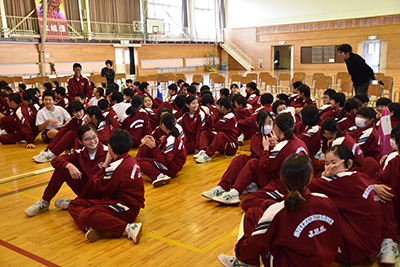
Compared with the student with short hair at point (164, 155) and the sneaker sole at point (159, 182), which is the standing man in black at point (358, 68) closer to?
the student with short hair at point (164, 155)

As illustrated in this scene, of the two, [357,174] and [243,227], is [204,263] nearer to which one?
[243,227]

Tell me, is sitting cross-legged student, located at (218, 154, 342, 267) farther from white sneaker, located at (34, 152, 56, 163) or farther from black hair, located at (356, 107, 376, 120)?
white sneaker, located at (34, 152, 56, 163)

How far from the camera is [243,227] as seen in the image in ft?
7.86

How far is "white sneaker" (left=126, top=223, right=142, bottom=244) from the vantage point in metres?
2.98

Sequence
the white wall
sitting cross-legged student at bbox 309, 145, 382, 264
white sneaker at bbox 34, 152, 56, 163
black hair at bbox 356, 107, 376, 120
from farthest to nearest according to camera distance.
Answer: the white wall → white sneaker at bbox 34, 152, 56, 163 → black hair at bbox 356, 107, 376, 120 → sitting cross-legged student at bbox 309, 145, 382, 264

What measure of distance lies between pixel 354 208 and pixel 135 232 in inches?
71.9

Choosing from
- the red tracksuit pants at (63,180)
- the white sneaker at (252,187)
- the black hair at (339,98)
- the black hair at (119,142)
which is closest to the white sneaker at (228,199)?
the white sneaker at (252,187)

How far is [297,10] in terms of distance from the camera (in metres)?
23.1

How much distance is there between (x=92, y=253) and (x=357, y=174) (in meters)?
2.23

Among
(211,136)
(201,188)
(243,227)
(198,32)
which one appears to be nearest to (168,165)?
(201,188)

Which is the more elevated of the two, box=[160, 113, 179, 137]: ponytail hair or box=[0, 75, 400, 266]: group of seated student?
box=[160, 113, 179, 137]: ponytail hair

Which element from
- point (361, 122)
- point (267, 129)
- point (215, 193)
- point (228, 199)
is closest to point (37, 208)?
point (215, 193)

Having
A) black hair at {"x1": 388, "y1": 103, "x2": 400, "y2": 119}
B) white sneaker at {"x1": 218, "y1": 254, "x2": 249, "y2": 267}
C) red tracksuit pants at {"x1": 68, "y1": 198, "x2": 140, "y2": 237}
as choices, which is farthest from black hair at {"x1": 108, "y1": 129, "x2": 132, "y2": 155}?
black hair at {"x1": 388, "y1": 103, "x2": 400, "y2": 119}

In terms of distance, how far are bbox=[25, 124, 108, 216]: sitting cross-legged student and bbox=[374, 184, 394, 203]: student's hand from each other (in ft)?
8.70
